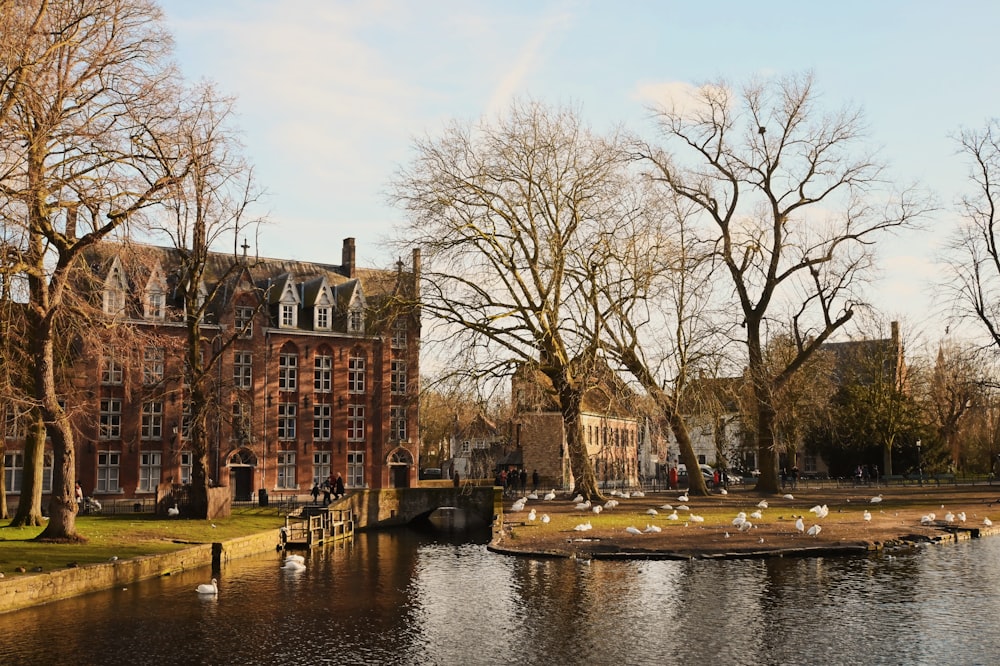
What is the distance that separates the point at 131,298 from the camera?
1072 inches

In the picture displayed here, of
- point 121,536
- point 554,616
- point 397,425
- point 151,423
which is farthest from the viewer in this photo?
point 397,425

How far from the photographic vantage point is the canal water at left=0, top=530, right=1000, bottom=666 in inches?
634

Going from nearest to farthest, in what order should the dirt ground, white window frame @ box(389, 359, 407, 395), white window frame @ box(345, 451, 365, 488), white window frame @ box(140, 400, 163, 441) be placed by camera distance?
the dirt ground < white window frame @ box(140, 400, 163, 441) < white window frame @ box(345, 451, 365, 488) < white window frame @ box(389, 359, 407, 395)

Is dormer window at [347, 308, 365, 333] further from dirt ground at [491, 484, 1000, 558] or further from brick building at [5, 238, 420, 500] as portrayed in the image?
dirt ground at [491, 484, 1000, 558]

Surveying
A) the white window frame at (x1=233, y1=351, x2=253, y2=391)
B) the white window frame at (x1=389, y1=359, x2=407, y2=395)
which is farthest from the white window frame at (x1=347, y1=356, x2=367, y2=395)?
the white window frame at (x1=233, y1=351, x2=253, y2=391)

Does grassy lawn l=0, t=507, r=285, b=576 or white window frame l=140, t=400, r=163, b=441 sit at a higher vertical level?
white window frame l=140, t=400, r=163, b=441

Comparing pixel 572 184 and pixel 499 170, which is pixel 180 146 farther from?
pixel 572 184

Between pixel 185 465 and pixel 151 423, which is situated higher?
pixel 151 423

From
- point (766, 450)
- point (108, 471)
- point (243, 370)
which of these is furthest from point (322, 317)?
point (766, 450)

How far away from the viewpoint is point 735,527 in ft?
104

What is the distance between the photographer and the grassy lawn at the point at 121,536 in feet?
76.3

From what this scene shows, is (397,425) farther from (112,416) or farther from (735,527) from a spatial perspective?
(735,527)

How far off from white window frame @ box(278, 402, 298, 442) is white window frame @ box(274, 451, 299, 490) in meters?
0.96

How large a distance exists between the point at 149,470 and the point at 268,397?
25.7 feet
